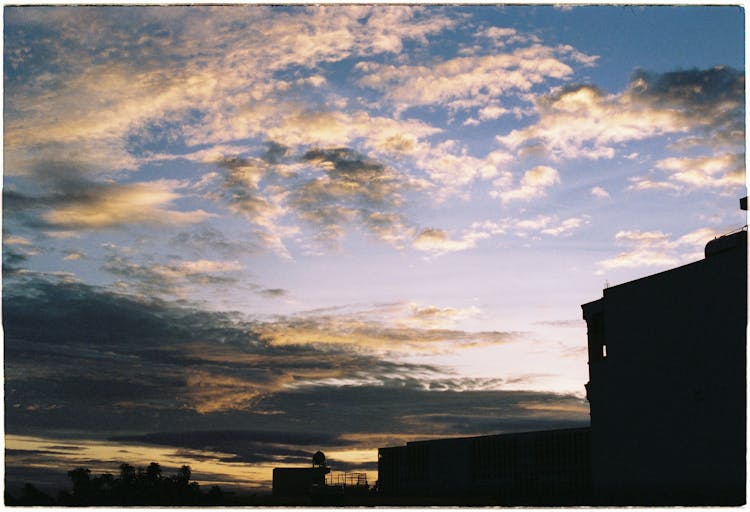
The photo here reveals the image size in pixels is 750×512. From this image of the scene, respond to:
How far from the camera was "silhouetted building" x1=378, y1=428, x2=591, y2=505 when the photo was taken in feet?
515

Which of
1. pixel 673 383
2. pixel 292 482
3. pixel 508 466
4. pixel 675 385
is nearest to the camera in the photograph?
pixel 675 385

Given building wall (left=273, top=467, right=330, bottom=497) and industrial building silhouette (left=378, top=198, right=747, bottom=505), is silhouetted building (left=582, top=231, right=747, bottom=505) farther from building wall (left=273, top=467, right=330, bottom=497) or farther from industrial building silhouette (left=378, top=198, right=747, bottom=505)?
building wall (left=273, top=467, right=330, bottom=497)

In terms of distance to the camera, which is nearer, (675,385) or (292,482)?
(675,385)

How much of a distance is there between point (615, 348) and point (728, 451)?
18569 millimetres

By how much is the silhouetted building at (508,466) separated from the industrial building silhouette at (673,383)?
6053cm

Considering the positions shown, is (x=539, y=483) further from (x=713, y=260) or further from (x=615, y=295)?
(x=713, y=260)

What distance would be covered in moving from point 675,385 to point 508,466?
326 feet

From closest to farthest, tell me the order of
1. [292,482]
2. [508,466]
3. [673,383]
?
[673,383] → [292,482] → [508,466]

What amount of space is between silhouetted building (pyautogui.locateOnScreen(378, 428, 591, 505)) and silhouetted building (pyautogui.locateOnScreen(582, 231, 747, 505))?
6117 centimetres

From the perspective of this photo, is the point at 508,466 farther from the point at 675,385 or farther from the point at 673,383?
the point at 675,385

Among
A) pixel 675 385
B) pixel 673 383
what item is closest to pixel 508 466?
pixel 673 383

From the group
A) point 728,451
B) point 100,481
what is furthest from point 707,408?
point 100,481

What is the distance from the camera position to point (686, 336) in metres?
76.8

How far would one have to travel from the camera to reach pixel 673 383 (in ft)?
257
